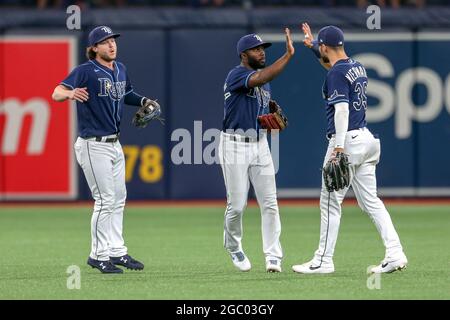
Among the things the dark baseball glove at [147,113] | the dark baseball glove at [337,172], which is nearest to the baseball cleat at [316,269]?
the dark baseball glove at [337,172]

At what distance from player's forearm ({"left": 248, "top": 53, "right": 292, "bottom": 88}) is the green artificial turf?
1700 mm

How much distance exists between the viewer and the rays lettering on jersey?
34.1ft

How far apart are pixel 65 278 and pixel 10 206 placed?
930 cm

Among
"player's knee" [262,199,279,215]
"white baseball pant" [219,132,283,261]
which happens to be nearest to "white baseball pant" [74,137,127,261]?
"white baseball pant" [219,132,283,261]

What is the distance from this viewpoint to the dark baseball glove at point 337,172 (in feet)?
31.4

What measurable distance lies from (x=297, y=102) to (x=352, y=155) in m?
9.12

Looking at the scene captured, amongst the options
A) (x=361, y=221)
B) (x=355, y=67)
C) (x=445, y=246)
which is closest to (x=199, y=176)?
(x=361, y=221)

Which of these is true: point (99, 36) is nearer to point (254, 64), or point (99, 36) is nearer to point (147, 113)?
point (147, 113)

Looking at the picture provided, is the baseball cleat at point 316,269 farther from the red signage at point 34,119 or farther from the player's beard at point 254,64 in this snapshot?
the red signage at point 34,119

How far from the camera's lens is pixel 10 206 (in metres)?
18.9

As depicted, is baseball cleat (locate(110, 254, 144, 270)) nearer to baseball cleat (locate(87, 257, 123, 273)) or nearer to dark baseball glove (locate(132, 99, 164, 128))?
baseball cleat (locate(87, 257, 123, 273))

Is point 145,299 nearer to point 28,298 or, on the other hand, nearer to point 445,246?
point 28,298

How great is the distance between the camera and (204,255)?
39.2 feet

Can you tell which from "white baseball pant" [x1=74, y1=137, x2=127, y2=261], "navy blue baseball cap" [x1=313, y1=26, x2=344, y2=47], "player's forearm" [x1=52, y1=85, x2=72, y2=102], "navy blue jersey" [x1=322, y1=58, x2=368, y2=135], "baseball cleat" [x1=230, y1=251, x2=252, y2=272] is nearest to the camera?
"navy blue jersey" [x1=322, y1=58, x2=368, y2=135]
